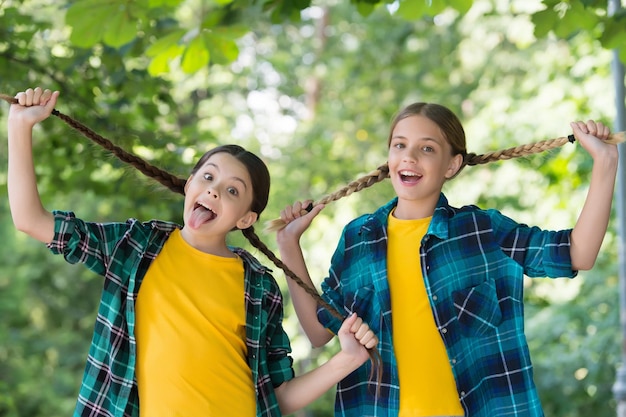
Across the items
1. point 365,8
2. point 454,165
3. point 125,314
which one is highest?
point 365,8

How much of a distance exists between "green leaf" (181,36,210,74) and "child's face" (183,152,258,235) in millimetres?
1081

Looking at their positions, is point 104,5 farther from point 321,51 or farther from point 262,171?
point 321,51

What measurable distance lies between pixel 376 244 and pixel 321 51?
998cm

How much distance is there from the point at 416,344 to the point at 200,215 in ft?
2.28

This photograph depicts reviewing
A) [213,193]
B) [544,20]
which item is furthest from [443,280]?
[544,20]

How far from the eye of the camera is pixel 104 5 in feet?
10.7

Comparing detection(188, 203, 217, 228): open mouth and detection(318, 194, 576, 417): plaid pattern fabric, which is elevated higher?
detection(188, 203, 217, 228): open mouth

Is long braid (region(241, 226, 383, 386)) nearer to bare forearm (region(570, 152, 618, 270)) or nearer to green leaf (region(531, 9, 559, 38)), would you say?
bare forearm (region(570, 152, 618, 270))

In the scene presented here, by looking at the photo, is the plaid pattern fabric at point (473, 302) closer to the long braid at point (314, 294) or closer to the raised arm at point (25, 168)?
the long braid at point (314, 294)

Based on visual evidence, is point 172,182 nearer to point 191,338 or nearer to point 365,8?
point 191,338

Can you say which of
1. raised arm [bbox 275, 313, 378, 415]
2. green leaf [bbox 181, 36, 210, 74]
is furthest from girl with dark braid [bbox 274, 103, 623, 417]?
green leaf [bbox 181, 36, 210, 74]

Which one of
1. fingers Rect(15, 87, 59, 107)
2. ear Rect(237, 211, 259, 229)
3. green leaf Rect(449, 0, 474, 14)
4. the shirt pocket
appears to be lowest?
the shirt pocket

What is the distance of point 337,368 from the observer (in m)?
2.38

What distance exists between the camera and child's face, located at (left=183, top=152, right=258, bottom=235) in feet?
7.88
